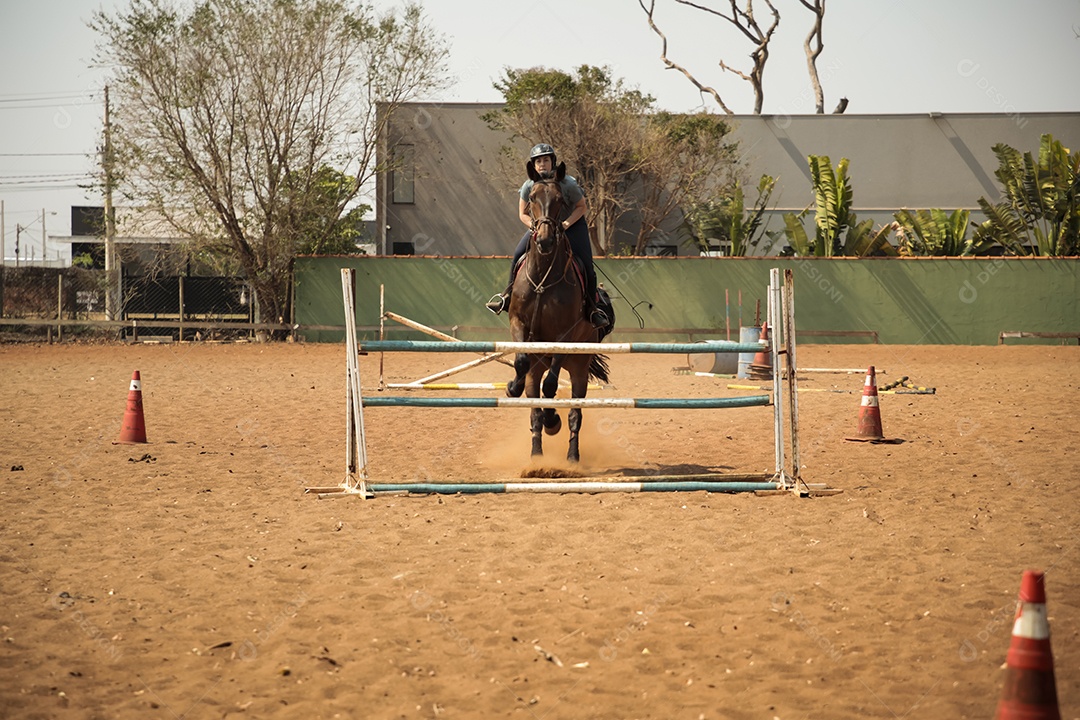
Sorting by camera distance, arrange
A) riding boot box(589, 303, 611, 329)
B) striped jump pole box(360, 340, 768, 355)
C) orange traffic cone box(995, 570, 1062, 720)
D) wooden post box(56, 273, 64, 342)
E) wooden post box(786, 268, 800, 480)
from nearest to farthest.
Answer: orange traffic cone box(995, 570, 1062, 720)
striped jump pole box(360, 340, 768, 355)
wooden post box(786, 268, 800, 480)
riding boot box(589, 303, 611, 329)
wooden post box(56, 273, 64, 342)

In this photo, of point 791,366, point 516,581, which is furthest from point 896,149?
point 516,581

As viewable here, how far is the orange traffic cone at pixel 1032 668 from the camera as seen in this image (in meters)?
2.99

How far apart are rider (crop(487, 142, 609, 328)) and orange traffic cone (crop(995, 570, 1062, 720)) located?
586cm

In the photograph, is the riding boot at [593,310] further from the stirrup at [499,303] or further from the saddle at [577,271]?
the stirrup at [499,303]

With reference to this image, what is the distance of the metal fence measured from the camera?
27.4 meters

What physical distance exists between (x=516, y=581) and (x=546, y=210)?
3.81 m

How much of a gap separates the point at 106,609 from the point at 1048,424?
9.97 m

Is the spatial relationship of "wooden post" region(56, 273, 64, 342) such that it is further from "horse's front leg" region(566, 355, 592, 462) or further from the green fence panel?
"horse's front leg" region(566, 355, 592, 462)

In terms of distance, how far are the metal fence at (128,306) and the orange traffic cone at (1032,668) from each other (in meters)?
26.7

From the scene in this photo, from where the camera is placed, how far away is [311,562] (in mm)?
5738

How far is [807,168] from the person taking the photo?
1439 inches

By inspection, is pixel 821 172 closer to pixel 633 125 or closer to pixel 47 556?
pixel 633 125

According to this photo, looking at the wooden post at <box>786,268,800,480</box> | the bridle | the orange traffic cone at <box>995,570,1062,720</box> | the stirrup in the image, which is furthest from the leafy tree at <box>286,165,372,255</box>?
the orange traffic cone at <box>995,570,1062,720</box>

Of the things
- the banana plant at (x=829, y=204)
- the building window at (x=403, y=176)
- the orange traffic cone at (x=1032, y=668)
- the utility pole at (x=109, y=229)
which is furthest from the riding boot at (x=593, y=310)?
the building window at (x=403, y=176)
